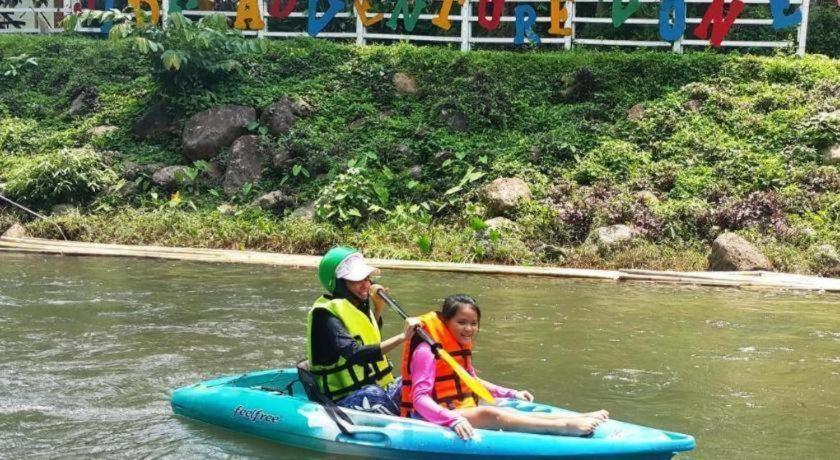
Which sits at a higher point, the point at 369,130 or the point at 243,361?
the point at 369,130

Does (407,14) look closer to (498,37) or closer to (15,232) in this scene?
(498,37)

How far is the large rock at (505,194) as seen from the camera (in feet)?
42.3

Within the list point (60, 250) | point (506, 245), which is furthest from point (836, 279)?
point (60, 250)

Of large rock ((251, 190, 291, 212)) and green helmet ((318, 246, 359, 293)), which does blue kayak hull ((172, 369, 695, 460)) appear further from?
large rock ((251, 190, 291, 212))

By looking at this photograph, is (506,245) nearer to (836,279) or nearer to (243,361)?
(836,279)

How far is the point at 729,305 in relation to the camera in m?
9.68

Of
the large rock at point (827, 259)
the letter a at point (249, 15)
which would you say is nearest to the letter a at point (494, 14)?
the letter a at point (249, 15)

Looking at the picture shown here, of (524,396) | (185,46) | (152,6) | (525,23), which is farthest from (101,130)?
(524,396)

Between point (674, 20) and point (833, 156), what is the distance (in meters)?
4.23

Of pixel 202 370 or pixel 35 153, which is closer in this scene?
pixel 202 370

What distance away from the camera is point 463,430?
4.77 metres

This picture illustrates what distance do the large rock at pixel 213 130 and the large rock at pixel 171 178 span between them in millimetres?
534

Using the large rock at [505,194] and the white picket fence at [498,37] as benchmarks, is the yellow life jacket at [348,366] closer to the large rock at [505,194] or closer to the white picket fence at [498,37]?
the large rock at [505,194]

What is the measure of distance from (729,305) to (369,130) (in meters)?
Result: 7.25
